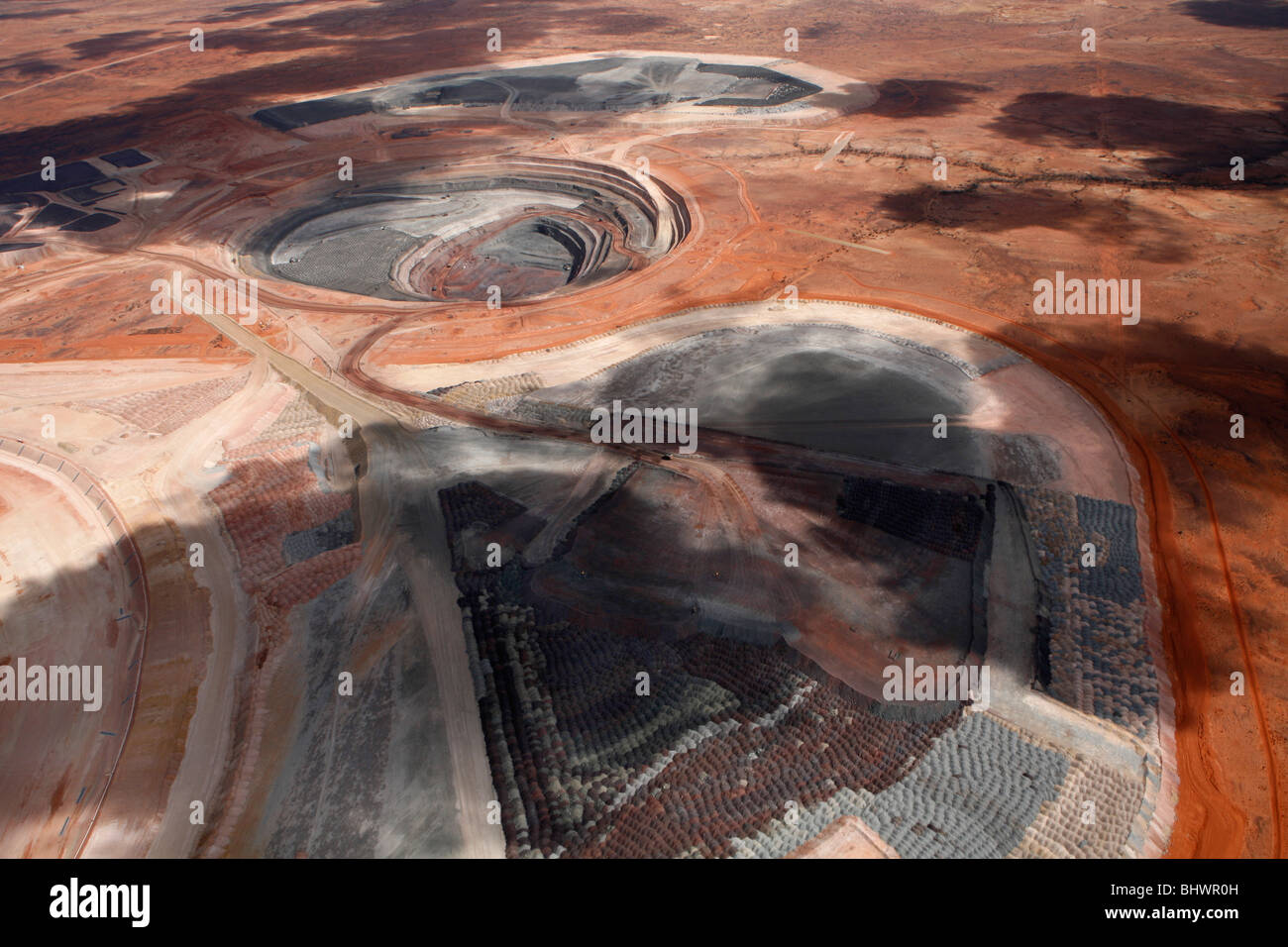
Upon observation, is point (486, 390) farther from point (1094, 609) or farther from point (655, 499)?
point (1094, 609)

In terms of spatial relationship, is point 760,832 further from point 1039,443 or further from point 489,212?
point 489,212

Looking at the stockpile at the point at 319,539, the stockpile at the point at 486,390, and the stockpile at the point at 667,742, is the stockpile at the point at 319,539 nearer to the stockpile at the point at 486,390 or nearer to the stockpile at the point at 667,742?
the stockpile at the point at 667,742

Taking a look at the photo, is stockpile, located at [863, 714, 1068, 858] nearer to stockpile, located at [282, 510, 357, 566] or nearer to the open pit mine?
the open pit mine

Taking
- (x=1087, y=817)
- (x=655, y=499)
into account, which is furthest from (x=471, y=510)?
(x=1087, y=817)

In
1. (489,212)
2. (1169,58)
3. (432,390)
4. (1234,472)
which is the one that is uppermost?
(1169,58)

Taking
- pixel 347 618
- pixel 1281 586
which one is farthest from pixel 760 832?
pixel 1281 586

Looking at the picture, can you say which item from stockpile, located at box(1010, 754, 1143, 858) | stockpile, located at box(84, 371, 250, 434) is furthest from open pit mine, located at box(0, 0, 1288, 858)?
stockpile, located at box(84, 371, 250, 434)

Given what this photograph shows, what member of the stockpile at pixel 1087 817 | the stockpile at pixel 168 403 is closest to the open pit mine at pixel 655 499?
the stockpile at pixel 1087 817
